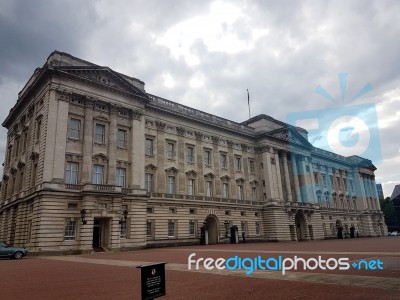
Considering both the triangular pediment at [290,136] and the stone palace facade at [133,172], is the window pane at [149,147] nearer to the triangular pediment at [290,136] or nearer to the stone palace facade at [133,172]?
the stone palace facade at [133,172]

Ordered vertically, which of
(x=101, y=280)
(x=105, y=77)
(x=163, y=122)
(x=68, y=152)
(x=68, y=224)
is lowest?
(x=101, y=280)

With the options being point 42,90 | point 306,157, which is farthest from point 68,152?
point 306,157

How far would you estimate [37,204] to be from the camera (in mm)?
32875

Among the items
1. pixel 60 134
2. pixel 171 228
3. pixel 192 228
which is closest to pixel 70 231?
pixel 60 134

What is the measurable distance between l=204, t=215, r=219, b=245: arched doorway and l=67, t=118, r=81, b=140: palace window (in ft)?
75.6

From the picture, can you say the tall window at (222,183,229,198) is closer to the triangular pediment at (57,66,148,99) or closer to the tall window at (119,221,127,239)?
the tall window at (119,221,127,239)

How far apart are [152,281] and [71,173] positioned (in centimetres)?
3202

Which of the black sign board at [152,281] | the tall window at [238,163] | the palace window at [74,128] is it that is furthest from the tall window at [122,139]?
the black sign board at [152,281]

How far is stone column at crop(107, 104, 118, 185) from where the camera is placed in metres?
38.0

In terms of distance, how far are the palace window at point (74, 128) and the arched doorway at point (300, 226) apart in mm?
43473

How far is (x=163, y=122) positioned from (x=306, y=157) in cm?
3687

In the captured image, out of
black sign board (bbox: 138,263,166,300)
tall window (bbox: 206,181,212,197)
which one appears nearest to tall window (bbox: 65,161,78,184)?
tall window (bbox: 206,181,212,197)

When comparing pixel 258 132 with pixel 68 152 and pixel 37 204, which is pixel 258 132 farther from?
pixel 37 204

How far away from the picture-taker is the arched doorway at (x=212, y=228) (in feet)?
164
